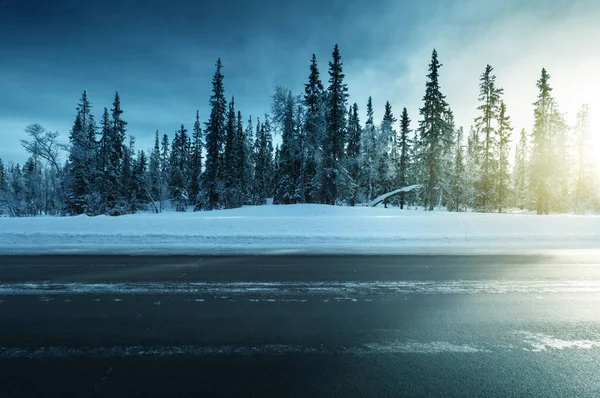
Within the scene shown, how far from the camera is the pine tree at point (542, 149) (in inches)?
1416

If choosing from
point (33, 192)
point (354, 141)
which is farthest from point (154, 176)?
point (354, 141)

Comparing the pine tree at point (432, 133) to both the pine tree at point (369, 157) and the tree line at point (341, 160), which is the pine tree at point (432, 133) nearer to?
the tree line at point (341, 160)

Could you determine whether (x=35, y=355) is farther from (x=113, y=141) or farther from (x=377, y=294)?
(x=113, y=141)

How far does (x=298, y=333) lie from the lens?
153 inches

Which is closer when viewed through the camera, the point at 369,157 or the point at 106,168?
the point at 106,168

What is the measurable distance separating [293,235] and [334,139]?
23.1m

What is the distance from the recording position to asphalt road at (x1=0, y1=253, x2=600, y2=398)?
9.24 feet

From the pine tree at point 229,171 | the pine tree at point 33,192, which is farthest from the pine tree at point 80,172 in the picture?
the pine tree at point 33,192

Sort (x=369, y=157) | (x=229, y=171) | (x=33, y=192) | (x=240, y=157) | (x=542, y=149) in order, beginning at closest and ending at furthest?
1. (x=542, y=149)
2. (x=229, y=171)
3. (x=369, y=157)
4. (x=240, y=157)
5. (x=33, y=192)

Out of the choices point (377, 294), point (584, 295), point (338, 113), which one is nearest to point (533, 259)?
point (584, 295)

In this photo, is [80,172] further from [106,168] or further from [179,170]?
[179,170]

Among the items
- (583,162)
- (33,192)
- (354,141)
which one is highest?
(354,141)

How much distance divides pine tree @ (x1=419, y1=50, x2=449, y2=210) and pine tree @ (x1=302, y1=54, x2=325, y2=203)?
1154 cm

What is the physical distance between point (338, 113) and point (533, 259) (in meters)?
28.6
